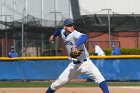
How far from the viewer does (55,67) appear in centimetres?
1931

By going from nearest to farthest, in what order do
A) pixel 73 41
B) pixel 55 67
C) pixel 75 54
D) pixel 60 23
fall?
pixel 75 54 → pixel 73 41 → pixel 55 67 → pixel 60 23

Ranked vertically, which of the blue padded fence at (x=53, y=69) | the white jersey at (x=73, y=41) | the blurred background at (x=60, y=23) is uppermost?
the blurred background at (x=60, y=23)

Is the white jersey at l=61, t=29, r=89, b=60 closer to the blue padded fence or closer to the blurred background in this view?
the blue padded fence

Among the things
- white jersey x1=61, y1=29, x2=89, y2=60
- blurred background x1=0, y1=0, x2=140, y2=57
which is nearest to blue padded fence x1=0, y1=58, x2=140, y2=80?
blurred background x1=0, y1=0, x2=140, y2=57

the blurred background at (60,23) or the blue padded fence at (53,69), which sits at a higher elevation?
the blurred background at (60,23)

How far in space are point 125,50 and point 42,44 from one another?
606cm

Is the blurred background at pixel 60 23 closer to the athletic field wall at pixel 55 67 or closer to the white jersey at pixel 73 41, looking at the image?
the athletic field wall at pixel 55 67

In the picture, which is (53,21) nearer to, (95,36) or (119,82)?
(95,36)

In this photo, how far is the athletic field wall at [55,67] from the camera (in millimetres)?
19031

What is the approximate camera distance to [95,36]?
29.5 meters

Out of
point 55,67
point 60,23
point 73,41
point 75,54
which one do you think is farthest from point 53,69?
point 60,23

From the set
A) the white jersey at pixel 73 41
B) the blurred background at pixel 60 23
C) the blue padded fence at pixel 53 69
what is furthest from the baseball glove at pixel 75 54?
the blurred background at pixel 60 23

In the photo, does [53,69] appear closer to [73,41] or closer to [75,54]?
[73,41]

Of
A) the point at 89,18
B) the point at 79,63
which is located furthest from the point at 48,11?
the point at 79,63
